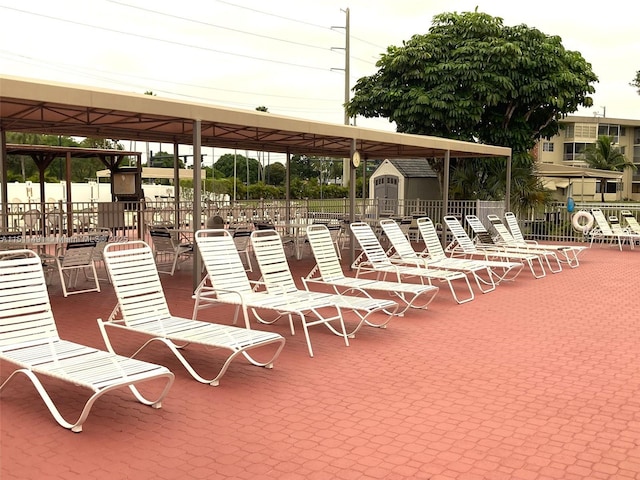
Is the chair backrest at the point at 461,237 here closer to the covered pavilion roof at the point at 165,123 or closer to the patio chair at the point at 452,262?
the patio chair at the point at 452,262

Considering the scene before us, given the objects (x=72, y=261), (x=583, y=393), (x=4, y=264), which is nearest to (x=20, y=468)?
(x=4, y=264)

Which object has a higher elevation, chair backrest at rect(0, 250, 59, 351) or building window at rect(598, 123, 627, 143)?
building window at rect(598, 123, 627, 143)

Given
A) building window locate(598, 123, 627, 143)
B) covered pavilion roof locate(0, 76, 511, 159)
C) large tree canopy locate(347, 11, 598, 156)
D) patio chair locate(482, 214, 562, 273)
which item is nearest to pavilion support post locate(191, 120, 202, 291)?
covered pavilion roof locate(0, 76, 511, 159)

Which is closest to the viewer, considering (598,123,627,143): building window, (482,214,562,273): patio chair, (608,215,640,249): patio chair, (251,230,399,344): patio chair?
(251,230,399,344): patio chair

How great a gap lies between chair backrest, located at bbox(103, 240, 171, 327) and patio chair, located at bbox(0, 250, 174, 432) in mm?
683

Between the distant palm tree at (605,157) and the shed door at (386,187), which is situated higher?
the distant palm tree at (605,157)

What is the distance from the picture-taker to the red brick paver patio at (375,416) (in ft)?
12.6

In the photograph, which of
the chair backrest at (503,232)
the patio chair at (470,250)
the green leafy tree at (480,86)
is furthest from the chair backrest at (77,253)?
the green leafy tree at (480,86)

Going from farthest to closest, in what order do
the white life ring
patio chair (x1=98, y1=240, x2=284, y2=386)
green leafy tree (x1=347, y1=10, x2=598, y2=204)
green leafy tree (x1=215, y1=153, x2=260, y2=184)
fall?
green leafy tree (x1=215, y1=153, x2=260, y2=184), green leafy tree (x1=347, y1=10, x2=598, y2=204), the white life ring, patio chair (x1=98, y1=240, x2=284, y2=386)

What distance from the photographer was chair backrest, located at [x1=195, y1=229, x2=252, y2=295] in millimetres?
6887

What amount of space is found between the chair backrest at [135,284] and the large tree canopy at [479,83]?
15699 mm

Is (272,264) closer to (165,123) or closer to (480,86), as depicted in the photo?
(165,123)

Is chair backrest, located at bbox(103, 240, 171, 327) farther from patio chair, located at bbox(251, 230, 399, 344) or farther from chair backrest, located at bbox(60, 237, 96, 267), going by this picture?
chair backrest, located at bbox(60, 237, 96, 267)

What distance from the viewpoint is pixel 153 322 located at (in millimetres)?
5797
